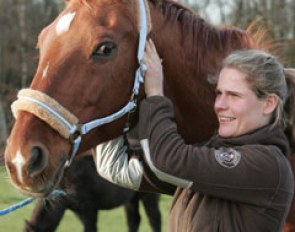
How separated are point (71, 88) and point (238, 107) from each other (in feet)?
2.01

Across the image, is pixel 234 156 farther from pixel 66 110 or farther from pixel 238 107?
pixel 66 110

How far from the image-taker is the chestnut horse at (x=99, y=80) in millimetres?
2111

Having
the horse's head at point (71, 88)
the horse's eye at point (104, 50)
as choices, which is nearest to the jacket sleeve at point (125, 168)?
the horse's head at point (71, 88)

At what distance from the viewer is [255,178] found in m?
2.07

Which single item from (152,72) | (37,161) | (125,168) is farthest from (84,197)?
(37,161)

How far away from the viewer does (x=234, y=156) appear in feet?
6.84

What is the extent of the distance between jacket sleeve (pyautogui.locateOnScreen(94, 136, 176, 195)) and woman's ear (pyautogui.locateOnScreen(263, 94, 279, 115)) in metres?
0.56

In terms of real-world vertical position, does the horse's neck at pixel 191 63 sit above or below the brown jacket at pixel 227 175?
above

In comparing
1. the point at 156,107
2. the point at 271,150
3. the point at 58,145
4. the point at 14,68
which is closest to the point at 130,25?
the point at 156,107

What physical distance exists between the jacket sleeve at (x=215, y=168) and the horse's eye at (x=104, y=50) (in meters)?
0.35

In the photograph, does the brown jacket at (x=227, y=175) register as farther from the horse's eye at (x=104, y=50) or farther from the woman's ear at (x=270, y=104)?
the horse's eye at (x=104, y=50)

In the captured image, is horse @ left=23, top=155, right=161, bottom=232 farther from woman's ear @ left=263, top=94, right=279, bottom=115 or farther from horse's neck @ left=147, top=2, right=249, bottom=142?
woman's ear @ left=263, top=94, right=279, bottom=115

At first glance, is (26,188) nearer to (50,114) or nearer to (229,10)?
(50,114)

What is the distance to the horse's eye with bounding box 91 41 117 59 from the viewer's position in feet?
7.32
